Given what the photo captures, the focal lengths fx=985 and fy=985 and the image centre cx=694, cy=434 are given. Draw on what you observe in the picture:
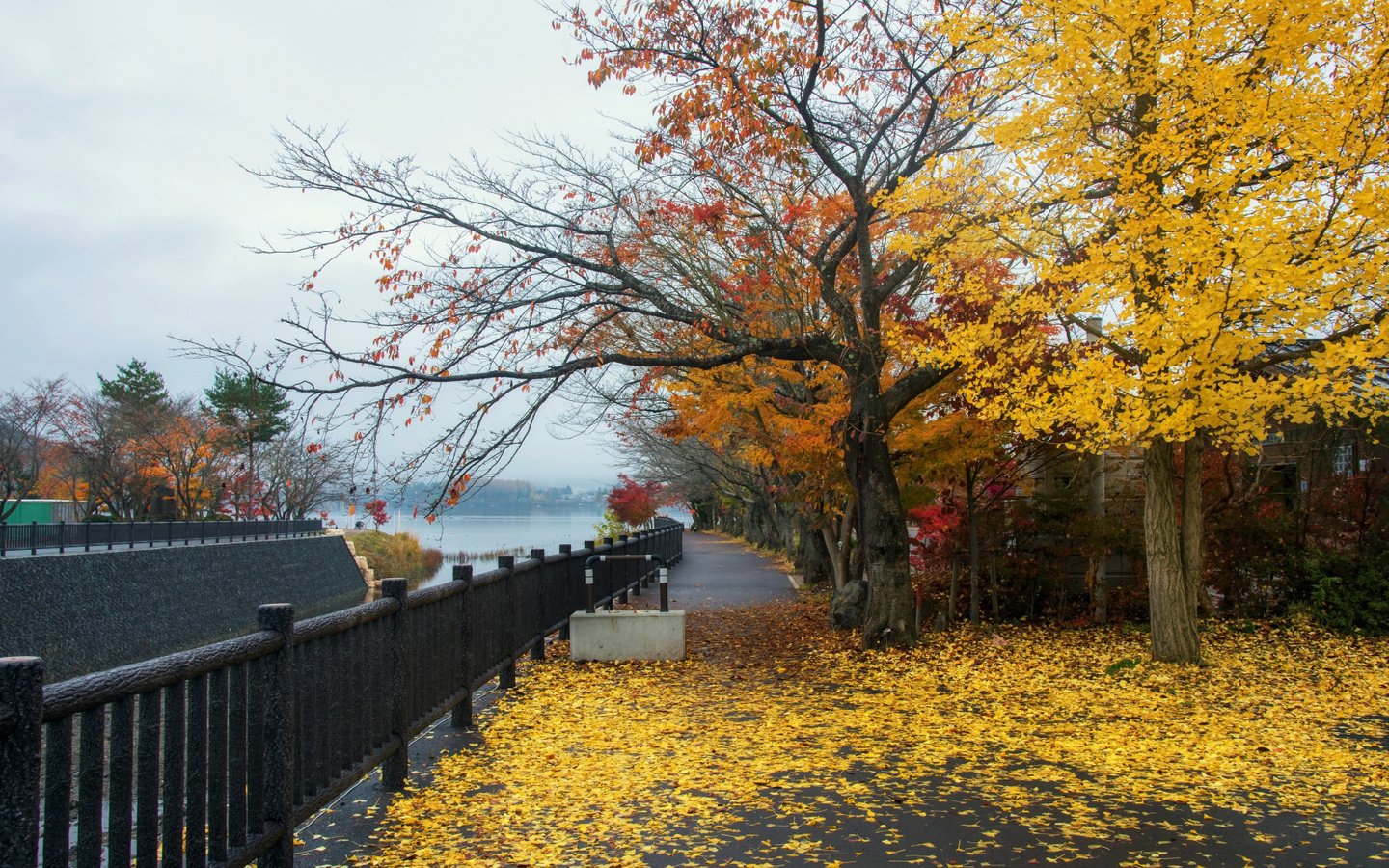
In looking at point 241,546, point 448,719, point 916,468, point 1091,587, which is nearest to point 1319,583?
point 1091,587

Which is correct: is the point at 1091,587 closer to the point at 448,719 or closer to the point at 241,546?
the point at 448,719

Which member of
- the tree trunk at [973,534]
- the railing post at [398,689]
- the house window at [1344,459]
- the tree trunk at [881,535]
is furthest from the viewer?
the tree trunk at [973,534]

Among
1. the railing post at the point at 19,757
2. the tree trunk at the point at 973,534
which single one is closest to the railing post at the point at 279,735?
the railing post at the point at 19,757

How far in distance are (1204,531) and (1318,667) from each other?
11.2 feet

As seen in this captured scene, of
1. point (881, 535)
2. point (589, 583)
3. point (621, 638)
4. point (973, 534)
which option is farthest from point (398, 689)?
point (973, 534)

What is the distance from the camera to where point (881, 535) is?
40.0 ft

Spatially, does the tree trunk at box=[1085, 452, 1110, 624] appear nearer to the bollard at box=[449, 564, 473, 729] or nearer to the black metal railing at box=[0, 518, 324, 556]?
the bollard at box=[449, 564, 473, 729]

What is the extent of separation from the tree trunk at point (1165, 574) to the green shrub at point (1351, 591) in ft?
Result: 12.0

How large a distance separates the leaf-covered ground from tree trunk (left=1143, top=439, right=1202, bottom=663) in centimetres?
32

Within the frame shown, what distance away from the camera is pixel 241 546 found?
29.6m

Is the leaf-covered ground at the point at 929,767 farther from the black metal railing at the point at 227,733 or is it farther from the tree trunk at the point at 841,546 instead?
the tree trunk at the point at 841,546

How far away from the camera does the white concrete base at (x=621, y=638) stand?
11.5 m

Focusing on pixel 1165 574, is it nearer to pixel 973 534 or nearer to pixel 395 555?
pixel 973 534

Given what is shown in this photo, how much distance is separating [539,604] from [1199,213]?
299 inches
